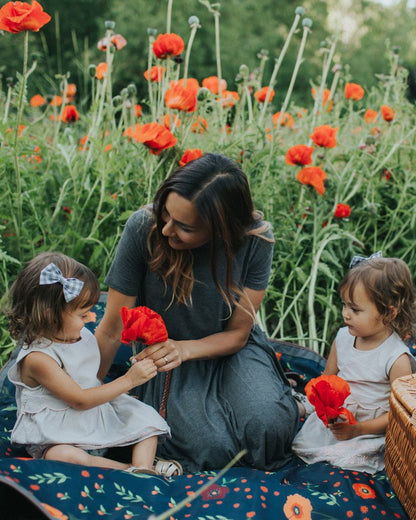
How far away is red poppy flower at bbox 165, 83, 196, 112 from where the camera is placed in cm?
232

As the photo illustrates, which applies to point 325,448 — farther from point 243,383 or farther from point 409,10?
point 409,10

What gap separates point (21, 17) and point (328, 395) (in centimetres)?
147

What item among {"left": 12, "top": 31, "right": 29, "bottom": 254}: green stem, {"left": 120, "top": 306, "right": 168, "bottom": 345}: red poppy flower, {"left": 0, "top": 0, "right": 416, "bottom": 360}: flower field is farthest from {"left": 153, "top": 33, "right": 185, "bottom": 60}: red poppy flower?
{"left": 120, "top": 306, "right": 168, "bottom": 345}: red poppy flower

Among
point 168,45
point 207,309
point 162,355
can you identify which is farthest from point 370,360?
point 168,45

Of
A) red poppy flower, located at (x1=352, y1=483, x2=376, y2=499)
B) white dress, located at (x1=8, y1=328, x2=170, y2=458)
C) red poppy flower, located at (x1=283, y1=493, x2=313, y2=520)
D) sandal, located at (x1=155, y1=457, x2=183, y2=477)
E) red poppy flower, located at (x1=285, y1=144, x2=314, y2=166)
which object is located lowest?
sandal, located at (x1=155, y1=457, x2=183, y2=477)

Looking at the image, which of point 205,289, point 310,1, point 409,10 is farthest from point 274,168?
point 409,10

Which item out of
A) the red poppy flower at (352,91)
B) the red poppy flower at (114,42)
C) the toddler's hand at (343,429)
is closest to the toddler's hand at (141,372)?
the toddler's hand at (343,429)

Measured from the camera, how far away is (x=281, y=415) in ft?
6.33

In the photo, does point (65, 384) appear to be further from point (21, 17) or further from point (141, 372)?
point (21, 17)

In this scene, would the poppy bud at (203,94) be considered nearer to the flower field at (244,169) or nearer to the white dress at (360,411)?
the flower field at (244,169)

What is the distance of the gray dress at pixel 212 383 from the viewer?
1.87 m

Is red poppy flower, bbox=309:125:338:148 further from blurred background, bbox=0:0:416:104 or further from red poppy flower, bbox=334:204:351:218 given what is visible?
blurred background, bbox=0:0:416:104

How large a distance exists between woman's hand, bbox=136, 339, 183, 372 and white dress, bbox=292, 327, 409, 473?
0.55 m

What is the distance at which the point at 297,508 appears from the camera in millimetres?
1589
